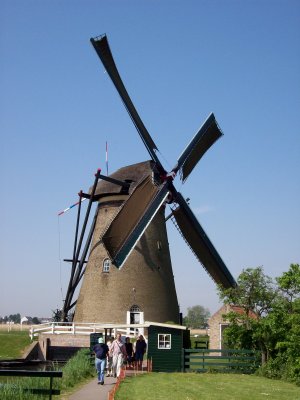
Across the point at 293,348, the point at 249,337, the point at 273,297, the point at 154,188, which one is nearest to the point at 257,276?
Result: the point at 273,297

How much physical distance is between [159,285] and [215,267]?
10.2 feet

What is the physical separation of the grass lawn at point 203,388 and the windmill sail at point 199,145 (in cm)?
1480

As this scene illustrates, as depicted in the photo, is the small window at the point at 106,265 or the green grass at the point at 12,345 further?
the small window at the point at 106,265

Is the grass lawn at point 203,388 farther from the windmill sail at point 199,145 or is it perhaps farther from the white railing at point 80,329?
the windmill sail at point 199,145

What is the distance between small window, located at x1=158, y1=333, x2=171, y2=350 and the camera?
23.1 metres

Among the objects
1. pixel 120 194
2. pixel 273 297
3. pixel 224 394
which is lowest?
pixel 224 394

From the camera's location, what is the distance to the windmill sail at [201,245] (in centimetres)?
3200

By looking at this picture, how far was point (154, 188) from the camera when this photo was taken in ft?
98.5

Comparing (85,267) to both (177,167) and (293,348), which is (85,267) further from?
(293,348)

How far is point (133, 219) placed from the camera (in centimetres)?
2841

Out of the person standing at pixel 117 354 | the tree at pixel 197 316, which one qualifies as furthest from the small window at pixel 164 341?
the tree at pixel 197 316

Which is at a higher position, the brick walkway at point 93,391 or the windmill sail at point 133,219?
the windmill sail at point 133,219

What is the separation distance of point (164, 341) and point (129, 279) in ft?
27.1

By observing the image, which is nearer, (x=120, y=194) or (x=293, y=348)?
(x=293, y=348)
